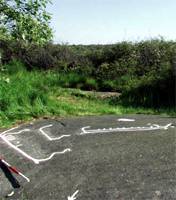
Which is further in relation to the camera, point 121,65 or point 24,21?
point 121,65

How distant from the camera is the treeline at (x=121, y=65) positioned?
14.9m

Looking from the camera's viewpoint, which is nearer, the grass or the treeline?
the grass

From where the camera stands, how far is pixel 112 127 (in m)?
10.1

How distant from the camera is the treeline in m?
14.9

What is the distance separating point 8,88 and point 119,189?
5.85 metres

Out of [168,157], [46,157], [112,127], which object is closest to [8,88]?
[112,127]

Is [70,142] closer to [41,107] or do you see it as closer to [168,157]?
[168,157]

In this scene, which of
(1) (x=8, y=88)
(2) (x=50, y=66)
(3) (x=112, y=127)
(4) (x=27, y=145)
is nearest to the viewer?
(4) (x=27, y=145)

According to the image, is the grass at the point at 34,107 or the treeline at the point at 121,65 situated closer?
the grass at the point at 34,107

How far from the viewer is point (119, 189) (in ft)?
23.1

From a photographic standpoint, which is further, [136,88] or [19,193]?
[136,88]

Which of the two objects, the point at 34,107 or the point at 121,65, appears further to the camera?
the point at 121,65

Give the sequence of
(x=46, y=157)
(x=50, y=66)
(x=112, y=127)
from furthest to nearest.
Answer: (x=50, y=66)
(x=112, y=127)
(x=46, y=157)

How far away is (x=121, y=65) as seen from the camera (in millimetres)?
20297
